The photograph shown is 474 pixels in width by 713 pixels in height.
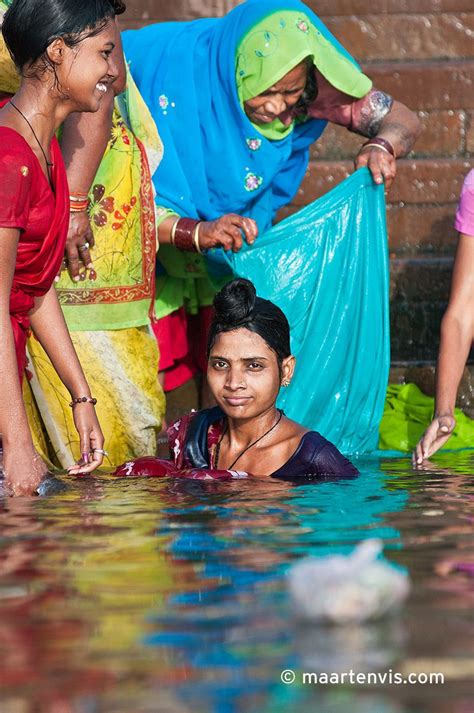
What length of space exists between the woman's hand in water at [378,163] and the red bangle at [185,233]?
776 mm

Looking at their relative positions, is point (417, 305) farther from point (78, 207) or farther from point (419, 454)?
point (78, 207)

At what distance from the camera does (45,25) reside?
3422mm

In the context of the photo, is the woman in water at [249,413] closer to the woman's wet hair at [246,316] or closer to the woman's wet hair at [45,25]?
the woman's wet hair at [246,316]

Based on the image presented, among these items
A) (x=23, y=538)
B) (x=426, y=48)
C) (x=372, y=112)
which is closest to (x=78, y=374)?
(x=23, y=538)

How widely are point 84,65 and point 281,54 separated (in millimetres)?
1584

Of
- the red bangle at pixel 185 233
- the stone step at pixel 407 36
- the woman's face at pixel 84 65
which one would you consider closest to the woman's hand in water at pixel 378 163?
the red bangle at pixel 185 233

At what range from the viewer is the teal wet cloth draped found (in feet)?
16.7

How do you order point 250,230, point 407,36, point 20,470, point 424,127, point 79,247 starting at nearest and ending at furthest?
point 20,470, point 79,247, point 250,230, point 424,127, point 407,36

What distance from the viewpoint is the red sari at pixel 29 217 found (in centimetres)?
337

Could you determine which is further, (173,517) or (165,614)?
(173,517)

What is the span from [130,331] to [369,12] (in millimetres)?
3083

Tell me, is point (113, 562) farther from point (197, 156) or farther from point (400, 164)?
point (400, 164)

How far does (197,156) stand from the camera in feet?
16.7

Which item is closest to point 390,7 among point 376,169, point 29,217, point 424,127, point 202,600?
point 424,127
